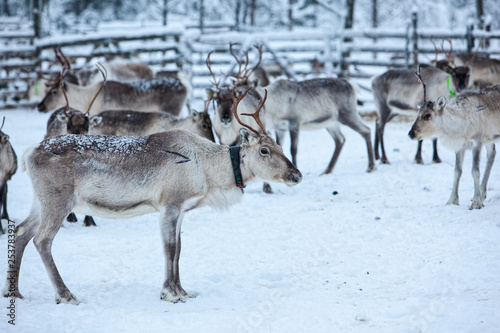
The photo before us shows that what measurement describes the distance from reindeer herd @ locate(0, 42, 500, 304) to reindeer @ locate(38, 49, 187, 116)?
17 millimetres

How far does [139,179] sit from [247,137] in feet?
2.87

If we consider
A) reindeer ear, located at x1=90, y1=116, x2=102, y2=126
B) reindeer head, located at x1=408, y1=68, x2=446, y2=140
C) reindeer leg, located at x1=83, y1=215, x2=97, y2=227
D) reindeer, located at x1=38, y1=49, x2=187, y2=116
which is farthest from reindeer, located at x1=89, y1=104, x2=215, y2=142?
reindeer head, located at x1=408, y1=68, x2=446, y2=140

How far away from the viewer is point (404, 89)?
853 centimetres

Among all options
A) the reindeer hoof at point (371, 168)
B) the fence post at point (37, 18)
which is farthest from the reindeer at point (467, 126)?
the fence post at point (37, 18)

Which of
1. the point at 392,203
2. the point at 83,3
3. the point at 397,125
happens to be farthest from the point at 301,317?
the point at 83,3

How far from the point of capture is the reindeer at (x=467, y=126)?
5.58 metres

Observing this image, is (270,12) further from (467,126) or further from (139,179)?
(139,179)

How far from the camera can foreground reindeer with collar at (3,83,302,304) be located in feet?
12.0

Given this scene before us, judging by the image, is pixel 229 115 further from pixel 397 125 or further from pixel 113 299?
pixel 397 125

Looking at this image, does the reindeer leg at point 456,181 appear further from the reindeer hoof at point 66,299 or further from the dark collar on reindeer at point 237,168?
the reindeer hoof at point 66,299

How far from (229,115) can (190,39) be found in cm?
764

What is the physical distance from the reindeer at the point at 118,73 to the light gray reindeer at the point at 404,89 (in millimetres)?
5079

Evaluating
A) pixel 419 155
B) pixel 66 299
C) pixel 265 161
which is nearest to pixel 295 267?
pixel 265 161

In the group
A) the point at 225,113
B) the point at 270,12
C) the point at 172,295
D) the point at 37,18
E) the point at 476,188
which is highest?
the point at 270,12
